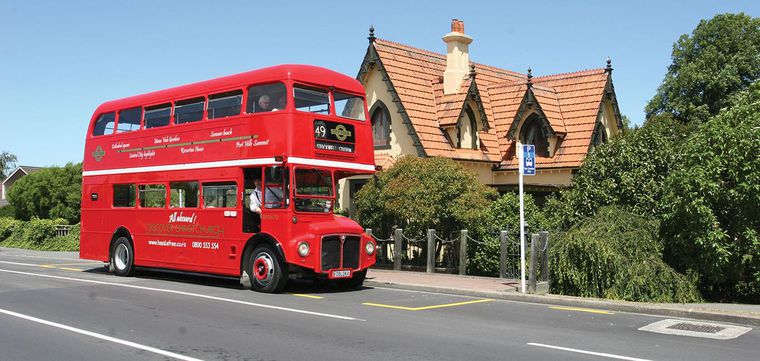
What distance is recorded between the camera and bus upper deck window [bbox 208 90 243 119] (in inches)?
608

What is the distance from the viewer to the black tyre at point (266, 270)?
14.3 m

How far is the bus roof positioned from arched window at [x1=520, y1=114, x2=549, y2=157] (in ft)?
45.0

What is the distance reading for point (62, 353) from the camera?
8.20 meters

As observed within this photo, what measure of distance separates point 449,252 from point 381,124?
27.8ft

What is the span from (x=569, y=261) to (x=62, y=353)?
952 centimetres

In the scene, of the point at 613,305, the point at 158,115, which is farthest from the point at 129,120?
the point at 613,305

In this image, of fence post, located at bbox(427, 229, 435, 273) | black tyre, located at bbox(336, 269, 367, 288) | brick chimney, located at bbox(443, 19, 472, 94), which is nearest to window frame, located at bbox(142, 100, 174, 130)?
black tyre, located at bbox(336, 269, 367, 288)

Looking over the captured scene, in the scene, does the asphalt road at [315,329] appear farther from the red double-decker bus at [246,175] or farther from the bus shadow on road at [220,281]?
the red double-decker bus at [246,175]

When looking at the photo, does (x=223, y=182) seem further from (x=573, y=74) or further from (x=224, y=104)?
(x=573, y=74)

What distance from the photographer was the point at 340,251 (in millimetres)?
14711

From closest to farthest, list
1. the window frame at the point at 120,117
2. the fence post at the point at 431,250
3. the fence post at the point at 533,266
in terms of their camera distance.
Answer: the fence post at the point at 533,266
the window frame at the point at 120,117
the fence post at the point at 431,250

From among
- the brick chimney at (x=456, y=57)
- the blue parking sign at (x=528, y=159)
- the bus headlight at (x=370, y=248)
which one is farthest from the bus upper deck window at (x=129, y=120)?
the brick chimney at (x=456, y=57)

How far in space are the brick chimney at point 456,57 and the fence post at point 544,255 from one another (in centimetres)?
1411

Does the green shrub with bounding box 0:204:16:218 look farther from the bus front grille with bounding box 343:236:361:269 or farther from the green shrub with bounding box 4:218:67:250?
the bus front grille with bounding box 343:236:361:269
